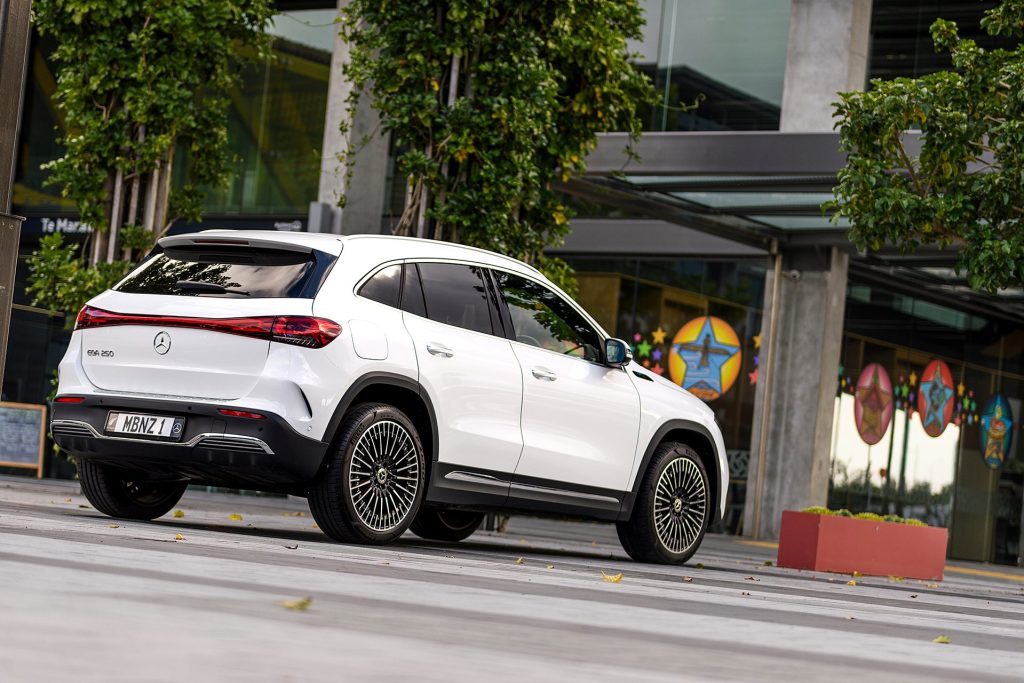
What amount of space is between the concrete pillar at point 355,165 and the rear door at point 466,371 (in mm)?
6099

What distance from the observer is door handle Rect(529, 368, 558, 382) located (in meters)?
9.62

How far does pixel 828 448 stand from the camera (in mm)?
21234

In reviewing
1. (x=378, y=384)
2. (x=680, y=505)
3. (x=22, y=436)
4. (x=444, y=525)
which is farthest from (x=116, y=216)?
(x=378, y=384)

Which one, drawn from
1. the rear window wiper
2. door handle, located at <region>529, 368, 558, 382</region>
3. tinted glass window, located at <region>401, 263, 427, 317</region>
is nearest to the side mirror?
door handle, located at <region>529, 368, 558, 382</region>

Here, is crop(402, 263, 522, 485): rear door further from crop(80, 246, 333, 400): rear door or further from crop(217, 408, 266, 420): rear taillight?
crop(217, 408, 266, 420): rear taillight

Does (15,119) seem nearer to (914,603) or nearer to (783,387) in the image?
(914,603)

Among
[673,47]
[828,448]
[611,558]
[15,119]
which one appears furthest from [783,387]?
[15,119]

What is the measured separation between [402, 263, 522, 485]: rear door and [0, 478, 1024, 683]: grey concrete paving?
1.05 metres

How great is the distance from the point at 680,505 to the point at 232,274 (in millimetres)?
3687

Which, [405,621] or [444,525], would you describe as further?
[444,525]

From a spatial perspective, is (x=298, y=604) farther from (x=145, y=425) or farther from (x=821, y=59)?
(x=821, y=59)

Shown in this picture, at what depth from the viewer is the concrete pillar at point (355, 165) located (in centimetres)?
1762

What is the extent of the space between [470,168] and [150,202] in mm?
3090

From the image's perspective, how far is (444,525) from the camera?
11031 mm
